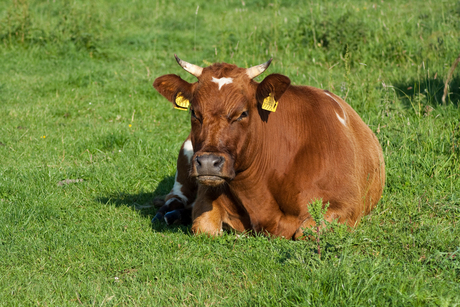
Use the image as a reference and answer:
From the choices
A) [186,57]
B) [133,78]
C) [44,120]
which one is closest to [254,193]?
[44,120]

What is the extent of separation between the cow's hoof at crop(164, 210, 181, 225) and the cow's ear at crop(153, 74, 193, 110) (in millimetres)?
Result: 1141

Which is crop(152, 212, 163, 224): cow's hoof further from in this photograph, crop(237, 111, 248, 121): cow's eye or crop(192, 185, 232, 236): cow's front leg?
crop(237, 111, 248, 121): cow's eye

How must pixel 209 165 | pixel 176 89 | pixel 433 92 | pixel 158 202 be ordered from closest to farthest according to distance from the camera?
pixel 209 165
pixel 176 89
pixel 158 202
pixel 433 92

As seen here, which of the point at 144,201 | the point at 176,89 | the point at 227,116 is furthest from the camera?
the point at 144,201

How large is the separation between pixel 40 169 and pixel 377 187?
12.9ft

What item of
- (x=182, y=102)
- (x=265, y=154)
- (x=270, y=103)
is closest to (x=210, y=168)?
(x=265, y=154)

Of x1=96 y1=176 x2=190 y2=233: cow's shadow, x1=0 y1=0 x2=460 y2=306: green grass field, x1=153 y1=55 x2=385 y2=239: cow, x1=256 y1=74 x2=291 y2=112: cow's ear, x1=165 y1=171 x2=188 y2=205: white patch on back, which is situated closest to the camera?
x1=0 y1=0 x2=460 y2=306: green grass field

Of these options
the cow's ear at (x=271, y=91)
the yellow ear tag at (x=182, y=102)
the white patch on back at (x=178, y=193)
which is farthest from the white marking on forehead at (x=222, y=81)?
the white patch on back at (x=178, y=193)

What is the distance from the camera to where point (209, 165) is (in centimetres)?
412

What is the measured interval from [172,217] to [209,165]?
146cm

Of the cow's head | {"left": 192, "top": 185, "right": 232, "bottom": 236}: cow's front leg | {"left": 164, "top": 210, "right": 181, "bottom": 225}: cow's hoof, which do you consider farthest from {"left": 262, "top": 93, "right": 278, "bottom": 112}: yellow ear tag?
{"left": 164, "top": 210, "right": 181, "bottom": 225}: cow's hoof

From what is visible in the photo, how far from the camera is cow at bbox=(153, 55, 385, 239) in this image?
440cm

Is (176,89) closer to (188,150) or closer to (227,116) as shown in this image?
(227,116)

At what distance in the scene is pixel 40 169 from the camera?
21.0 ft
